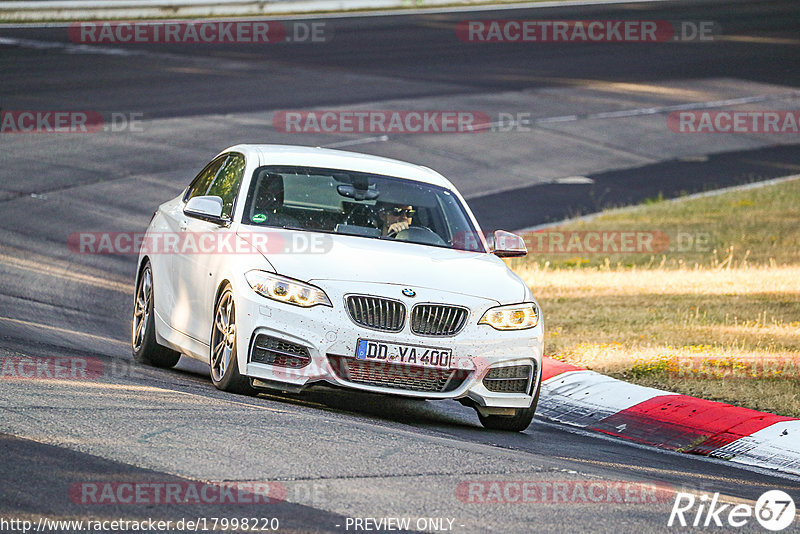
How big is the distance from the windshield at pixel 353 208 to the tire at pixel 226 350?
0.76 metres

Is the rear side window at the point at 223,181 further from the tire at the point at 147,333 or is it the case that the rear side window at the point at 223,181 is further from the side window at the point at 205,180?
the tire at the point at 147,333

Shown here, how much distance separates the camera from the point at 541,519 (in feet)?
19.9

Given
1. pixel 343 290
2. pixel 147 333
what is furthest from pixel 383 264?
pixel 147 333

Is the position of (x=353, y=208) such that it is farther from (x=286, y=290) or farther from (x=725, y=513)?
(x=725, y=513)

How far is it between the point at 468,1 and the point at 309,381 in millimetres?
33971

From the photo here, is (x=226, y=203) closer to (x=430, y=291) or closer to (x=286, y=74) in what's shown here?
(x=430, y=291)

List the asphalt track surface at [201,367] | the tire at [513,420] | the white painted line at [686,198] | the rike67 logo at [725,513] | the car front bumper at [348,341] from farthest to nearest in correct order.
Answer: the white painted line at [686,198], the tire at [513,420], the car front bumper at [348,341], the rike67 logo at [725,513], the asphalt track surface at [201,367]

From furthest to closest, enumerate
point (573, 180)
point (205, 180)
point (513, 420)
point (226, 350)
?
point (573, 180)
point (205, 180)
point (513, 420)
point (226, 350)

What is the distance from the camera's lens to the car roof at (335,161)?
9.68 meters

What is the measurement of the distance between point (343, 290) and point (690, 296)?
23.6ft

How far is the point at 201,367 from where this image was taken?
36.0ft

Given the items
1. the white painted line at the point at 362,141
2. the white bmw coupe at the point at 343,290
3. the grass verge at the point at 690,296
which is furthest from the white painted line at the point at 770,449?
the white painted line at the point at 362,141

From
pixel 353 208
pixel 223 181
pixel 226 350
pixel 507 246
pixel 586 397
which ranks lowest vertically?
pixel 586 397

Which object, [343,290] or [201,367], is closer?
[343,290]
